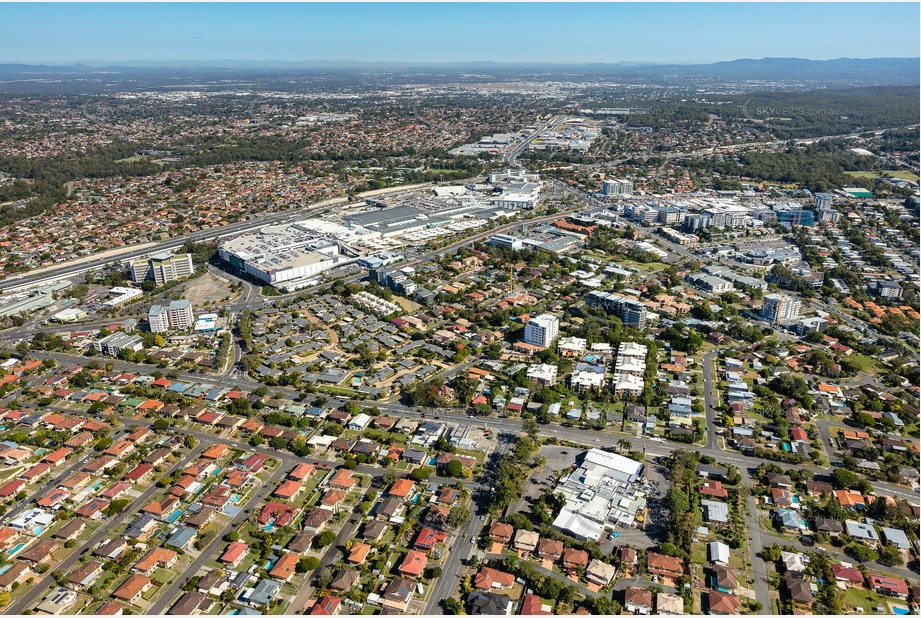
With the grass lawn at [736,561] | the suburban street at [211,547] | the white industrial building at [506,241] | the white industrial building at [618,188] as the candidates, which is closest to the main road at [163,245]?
the white industrial building at [506,241]

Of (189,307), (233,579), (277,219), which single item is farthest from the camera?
(277,219)

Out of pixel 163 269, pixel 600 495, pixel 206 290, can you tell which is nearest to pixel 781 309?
pixel 600 495

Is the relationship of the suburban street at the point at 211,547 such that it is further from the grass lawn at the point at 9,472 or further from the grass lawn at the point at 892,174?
the grass lawn at the point at 892,174

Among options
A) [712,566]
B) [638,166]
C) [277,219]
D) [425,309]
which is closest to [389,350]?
[425,309]

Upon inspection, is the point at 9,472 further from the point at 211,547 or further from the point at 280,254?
the point at 280,254

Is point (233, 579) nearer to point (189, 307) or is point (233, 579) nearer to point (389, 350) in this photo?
point (389, 350)

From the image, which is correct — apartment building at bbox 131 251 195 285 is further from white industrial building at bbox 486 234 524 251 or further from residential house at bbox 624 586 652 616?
residential house at bbox 624 586 652 616
